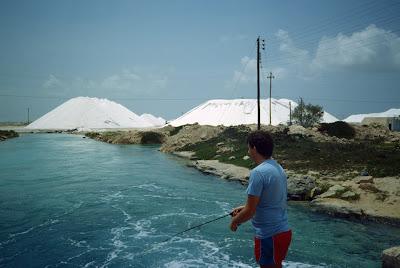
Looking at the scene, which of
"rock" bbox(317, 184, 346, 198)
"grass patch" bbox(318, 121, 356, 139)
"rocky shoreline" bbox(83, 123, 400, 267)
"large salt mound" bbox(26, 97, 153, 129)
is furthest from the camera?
"large salt mound" bbox(26, 97, 153, 129)

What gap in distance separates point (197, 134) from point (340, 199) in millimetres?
33127

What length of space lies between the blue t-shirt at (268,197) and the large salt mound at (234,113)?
96449 mm

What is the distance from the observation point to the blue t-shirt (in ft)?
15.1

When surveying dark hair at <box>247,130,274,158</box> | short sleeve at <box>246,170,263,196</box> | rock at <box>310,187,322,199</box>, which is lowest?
rock at <box>310,187,322,199</box>

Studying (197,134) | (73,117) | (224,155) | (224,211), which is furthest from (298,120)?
(73,117)

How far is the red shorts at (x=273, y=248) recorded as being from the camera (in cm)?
475

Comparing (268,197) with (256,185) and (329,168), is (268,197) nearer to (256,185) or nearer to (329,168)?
(256,185)

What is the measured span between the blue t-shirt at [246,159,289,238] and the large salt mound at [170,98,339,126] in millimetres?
96449

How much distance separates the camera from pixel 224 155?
113 ft

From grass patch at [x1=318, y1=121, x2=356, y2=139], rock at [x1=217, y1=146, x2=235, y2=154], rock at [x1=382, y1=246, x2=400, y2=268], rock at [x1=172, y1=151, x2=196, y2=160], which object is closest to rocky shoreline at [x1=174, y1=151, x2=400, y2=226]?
rock at [x1=382, y1=246, x2=400, y2=268]

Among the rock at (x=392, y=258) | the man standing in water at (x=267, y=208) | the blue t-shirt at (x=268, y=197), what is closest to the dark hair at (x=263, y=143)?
the man standing in water at (x=267, y=208)

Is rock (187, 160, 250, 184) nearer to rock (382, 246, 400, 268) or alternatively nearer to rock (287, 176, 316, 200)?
rock (287, 176, 316, 200)

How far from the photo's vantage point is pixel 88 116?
157 meters

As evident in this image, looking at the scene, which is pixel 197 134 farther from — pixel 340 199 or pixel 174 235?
pixel 174 235
